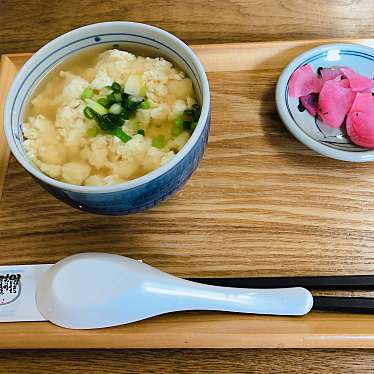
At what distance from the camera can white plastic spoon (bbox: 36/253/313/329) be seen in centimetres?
94

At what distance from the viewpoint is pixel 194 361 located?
Result: 3.25ft

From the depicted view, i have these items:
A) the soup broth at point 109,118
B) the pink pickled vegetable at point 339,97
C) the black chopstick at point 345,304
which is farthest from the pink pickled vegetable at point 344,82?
the black chopstick at point 345,304

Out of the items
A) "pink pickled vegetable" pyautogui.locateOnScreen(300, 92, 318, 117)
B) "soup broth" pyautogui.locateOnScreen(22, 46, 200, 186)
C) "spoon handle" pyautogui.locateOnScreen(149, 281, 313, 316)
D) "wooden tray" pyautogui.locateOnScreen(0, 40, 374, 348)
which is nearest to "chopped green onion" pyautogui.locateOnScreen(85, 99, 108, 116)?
"soup broth" pyautogui.locateOnScreen(22, 46, 200, 186)

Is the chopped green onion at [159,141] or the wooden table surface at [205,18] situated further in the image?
the wooden table surface at [205,18]

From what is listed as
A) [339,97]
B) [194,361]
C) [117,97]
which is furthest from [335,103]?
[194,361]

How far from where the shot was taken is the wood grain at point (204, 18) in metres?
1.42

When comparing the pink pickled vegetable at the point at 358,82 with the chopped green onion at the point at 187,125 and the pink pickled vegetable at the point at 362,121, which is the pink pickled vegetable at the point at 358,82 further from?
the chopped green onion at the point at 187,125

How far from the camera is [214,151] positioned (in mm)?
1181

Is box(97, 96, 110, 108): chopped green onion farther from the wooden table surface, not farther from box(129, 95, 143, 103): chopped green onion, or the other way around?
the wooden table surface

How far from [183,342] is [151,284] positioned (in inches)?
4.4

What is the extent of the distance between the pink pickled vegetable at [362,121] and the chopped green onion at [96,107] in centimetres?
51

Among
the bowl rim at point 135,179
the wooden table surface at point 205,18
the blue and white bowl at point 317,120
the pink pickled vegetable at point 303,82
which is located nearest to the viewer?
the bowl rim at point 135,179

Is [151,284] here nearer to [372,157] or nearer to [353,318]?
[353,318]

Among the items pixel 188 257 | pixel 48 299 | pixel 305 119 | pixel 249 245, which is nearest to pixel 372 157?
pixel 305 119
